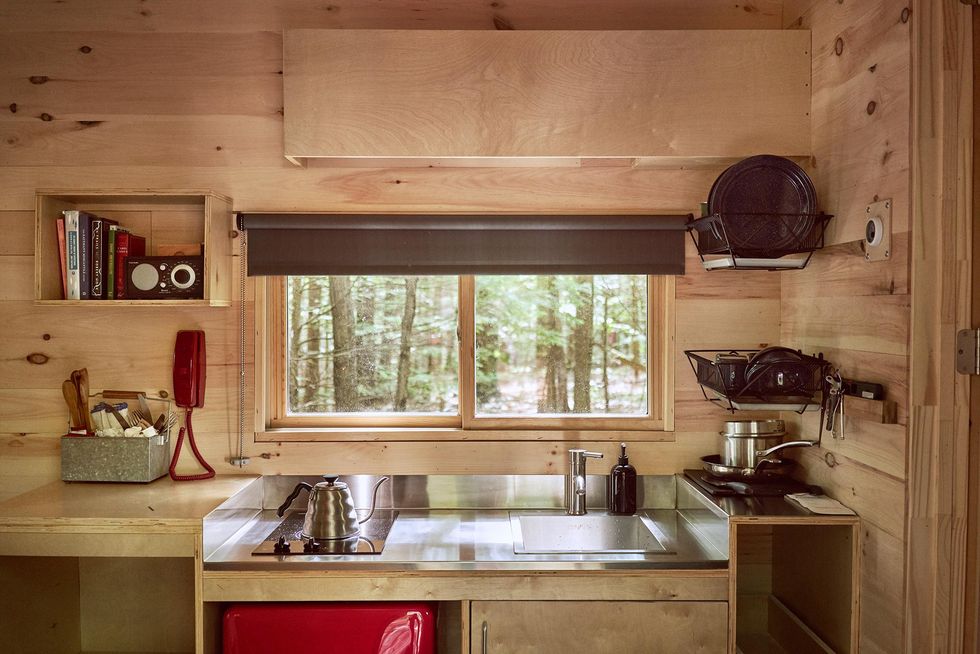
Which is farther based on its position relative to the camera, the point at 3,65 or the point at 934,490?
the point at 3,65

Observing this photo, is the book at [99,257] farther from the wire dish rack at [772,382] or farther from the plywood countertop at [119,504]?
the wire dish rack at [772,382]

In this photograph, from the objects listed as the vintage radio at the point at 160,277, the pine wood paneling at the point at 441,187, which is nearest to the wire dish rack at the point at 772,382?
the pine wood paneling at the point at 441,187

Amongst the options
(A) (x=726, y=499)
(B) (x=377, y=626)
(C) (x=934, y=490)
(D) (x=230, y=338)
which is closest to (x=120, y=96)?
(D) (x=230, y=338)

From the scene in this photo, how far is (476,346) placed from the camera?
2643 millimetres

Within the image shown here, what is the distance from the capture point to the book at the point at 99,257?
2334 millimetres

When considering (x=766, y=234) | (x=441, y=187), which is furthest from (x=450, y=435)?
(x=766, y=234)

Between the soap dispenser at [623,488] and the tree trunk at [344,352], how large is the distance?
1.00 metres

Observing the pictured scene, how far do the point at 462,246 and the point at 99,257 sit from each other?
1.22m

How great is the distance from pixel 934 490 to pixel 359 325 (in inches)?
74.6

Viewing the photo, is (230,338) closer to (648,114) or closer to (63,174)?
(63,174)

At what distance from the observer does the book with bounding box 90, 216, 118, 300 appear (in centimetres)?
233

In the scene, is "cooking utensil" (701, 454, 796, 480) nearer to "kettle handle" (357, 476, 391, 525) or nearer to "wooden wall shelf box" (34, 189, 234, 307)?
"kettle handle" (357, 476, 391, 525)

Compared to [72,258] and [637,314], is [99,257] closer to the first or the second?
[72,258]

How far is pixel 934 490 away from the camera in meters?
1.76
